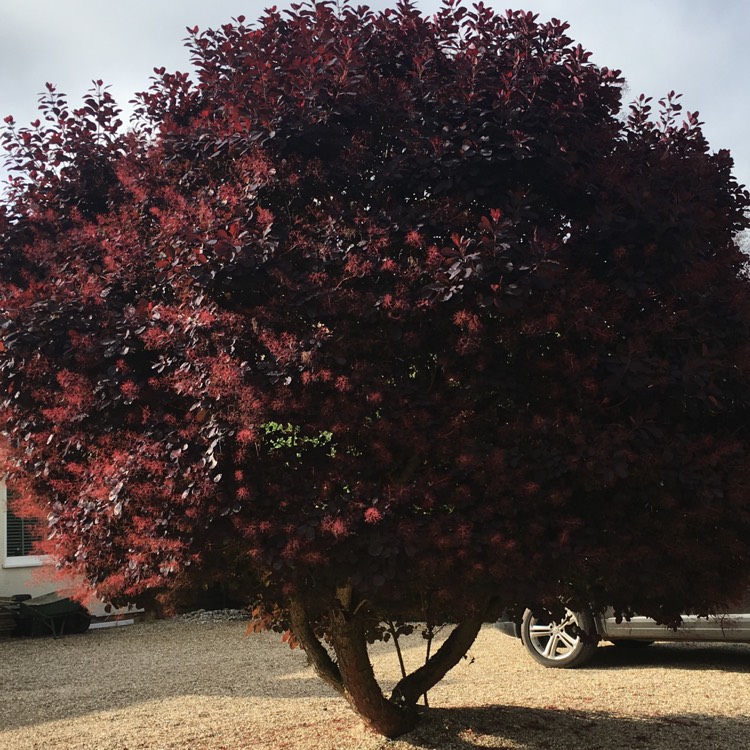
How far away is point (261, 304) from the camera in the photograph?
161 inches

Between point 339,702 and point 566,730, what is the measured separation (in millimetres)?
2101

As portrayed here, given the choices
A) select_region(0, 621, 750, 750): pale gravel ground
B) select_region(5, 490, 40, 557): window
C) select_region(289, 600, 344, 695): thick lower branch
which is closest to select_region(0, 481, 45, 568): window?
select_region(5, 490, 40, 557): window

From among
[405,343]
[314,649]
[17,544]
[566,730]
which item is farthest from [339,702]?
[17,544]

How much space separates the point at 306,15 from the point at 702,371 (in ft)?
9.05

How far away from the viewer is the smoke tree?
389 centimetres

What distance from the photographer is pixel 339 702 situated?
7.19m

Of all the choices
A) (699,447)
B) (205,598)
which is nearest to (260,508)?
(699,447)

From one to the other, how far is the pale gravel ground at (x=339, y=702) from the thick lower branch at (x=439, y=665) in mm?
235

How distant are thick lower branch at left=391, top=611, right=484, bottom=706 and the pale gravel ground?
0.77 ft

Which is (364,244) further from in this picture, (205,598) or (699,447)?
(205,598)

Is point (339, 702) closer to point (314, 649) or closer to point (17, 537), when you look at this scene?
point (314, 649)

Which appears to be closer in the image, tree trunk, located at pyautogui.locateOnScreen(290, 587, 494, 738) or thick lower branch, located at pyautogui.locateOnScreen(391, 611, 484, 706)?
tree trunk, located at pyautogui.locateOnScreen(290, 587, 494, 738)

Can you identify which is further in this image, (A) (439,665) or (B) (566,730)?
(B) (566,730)

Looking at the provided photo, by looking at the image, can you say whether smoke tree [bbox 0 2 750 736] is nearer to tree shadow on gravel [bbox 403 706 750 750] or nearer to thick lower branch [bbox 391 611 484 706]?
thick lower branch [bbox 391 611 484 706]
